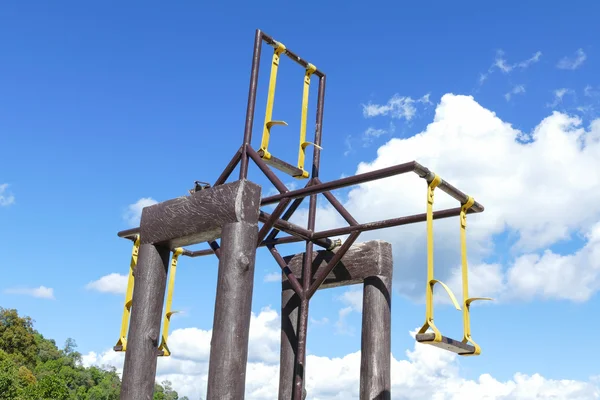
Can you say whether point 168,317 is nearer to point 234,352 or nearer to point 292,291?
point 292,291

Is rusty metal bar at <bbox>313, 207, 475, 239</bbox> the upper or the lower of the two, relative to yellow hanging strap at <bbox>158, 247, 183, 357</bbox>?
upper

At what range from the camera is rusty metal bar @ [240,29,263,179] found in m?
6.28

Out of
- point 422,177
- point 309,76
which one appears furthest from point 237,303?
point 309,76

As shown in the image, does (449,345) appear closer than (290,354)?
Yes

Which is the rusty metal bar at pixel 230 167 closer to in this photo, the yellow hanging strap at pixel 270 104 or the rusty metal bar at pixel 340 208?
the yellow hanging strap at pixel 270 104

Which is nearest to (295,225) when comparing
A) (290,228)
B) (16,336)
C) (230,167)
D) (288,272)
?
(290,228)

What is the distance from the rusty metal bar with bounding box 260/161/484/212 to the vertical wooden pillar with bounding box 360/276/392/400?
139 cm

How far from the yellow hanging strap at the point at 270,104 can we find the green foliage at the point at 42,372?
3203cm

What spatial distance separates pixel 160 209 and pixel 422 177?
7.27ft

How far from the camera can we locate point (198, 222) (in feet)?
17.7

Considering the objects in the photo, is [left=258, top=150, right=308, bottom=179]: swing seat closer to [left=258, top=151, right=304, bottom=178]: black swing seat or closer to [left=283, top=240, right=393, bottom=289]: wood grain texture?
[left=258, top=151, right=304, bottom=178]: black swing seat

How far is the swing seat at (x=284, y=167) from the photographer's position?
657 cm

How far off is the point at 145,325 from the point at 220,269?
1.06 meters

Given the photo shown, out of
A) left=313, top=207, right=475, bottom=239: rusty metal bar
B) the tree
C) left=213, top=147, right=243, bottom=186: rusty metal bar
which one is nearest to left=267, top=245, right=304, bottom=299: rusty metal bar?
left=313, top=207, right=475, bottom=239: rusty metal bar
